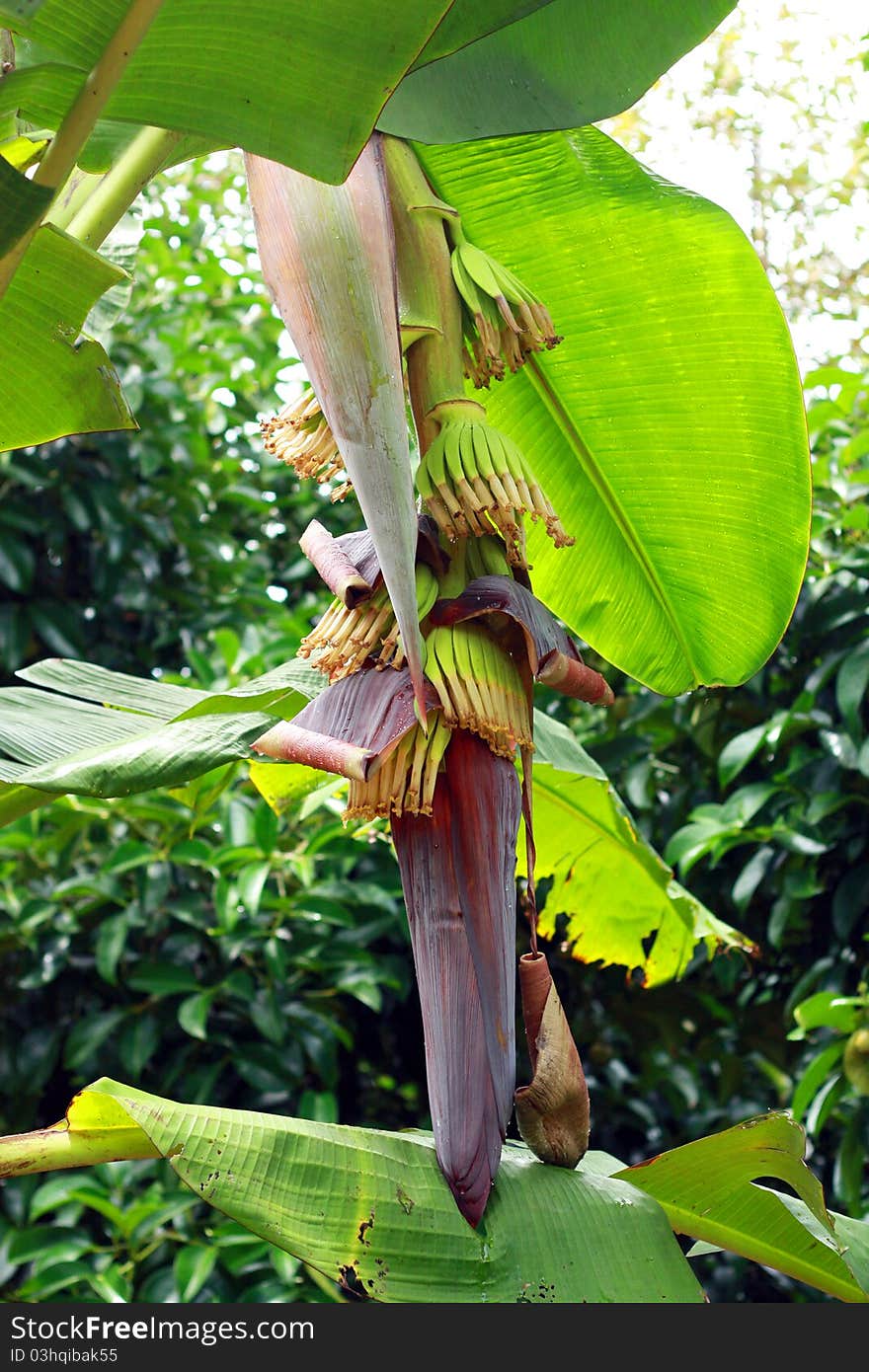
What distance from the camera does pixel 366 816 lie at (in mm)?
437

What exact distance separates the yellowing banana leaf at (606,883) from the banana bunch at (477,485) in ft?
1.27

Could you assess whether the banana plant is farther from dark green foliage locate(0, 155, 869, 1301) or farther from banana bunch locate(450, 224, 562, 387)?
dark green foliage locate(0, 155, 869, 1301)

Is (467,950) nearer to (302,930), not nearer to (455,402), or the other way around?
(455,402)

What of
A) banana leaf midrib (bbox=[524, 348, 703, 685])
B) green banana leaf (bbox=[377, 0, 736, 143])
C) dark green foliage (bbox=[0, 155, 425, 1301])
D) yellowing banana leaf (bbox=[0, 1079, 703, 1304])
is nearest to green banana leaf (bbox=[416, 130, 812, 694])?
banana leaf midrib (bbox=[524, 348, 703, 685])

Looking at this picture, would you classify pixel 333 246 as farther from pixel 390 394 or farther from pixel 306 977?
pixel 306 977

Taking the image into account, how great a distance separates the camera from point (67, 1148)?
1.47 feet

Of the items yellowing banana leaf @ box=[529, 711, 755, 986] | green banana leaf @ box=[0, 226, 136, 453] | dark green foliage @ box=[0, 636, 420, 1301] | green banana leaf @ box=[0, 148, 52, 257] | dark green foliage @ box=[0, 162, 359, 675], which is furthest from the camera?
dark green foliage @ box=[0, 162, 359, 675]

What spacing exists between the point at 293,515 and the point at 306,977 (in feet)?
3.17

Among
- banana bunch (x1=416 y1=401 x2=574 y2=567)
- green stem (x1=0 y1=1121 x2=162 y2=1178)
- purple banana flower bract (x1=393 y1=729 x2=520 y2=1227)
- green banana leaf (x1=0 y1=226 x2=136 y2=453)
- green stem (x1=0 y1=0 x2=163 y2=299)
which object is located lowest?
green stem (x1=0 y1=1121 x2=162 y2=1178)

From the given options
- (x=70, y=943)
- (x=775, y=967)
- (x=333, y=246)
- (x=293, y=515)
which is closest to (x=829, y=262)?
(x=293, y=515)

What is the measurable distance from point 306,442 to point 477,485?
9cm

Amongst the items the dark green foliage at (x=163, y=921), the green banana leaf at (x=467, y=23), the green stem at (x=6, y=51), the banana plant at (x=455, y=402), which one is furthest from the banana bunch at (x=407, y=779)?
the dark green foliage at (x=163, y=921)

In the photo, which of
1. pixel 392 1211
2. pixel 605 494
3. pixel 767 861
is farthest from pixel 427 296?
pixel 767 861

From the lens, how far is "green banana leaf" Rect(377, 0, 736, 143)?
0.51 metres
